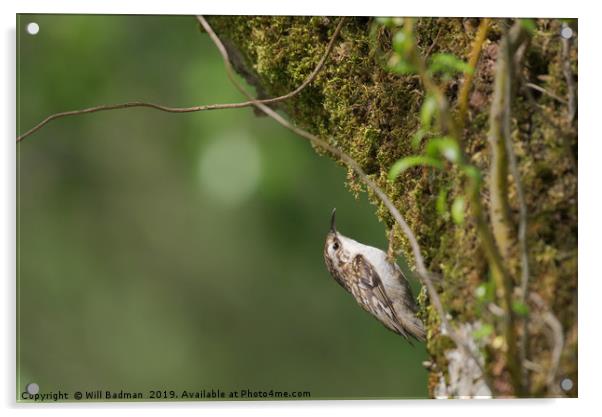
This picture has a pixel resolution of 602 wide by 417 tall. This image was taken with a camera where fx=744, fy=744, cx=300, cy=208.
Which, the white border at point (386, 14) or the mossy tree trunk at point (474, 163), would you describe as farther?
the white border at point (386, 14)

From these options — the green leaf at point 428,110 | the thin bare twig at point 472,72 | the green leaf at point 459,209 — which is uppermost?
the thin bare twig at point 472,72

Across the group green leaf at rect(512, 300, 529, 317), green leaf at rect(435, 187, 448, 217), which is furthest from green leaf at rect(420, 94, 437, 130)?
green leaf at rect(512, 300, 529, 317)

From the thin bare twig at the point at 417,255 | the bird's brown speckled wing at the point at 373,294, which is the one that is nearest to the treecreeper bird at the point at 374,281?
the bird's brown speckled wing at the point at 373,294

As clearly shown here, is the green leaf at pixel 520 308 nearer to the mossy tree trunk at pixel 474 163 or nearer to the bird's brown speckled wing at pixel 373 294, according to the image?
the mossy tree trunk at pixel 474 163

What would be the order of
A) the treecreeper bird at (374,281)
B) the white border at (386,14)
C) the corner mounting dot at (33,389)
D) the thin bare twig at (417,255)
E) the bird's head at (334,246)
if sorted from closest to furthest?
1. the thin bare twig at (417,255)
2. the white border at (386,14)
3. the corner mounting dot at (33,389)
4. the treecreeper bird at (374,281)
5. the bird's head at (334,246)

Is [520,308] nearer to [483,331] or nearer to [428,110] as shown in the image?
[483,331]

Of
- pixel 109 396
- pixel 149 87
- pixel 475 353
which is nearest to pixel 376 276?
pixel 475 353

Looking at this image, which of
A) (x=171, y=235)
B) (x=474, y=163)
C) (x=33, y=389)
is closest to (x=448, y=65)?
(x=474, y=163)
